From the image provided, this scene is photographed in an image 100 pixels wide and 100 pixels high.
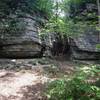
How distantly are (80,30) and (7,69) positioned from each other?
5.35 metres

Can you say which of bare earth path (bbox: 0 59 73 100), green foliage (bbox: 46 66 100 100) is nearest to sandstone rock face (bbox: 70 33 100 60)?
bare earth path (bbox: 0 59 73 100)

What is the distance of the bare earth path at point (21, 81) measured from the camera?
637 cm

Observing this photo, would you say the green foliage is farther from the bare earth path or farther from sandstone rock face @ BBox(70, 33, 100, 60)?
sandstone rock face @ BBox(70, 33, 100, 60)

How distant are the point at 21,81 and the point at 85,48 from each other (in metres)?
5.39

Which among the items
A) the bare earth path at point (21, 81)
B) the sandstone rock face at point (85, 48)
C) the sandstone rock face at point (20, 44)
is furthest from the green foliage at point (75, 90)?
the sandstone rock face at point (85, 48)

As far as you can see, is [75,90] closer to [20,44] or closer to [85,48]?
[20,44]

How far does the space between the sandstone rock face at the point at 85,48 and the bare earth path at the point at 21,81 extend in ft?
5.76

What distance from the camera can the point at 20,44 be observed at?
11.0m

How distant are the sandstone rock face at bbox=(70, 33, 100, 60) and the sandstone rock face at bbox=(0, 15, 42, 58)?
Result: 221 centimetres

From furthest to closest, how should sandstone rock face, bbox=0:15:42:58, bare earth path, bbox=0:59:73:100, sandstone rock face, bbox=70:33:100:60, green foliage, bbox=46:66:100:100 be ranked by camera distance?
sandstone rock face, bbox=70:33:100:60 < sandstone rock face, bbox=0:15:42:58 < bare earth path, bbox=0:59:73:100 < green foliage, bbox=46:66:100:100

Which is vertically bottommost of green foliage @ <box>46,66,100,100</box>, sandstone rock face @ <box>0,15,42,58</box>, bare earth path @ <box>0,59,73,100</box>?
bare earth path @ <box>0,59,73,100</box>

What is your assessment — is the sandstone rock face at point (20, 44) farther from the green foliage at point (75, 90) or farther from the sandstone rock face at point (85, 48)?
the green foliage at point (75, 90)

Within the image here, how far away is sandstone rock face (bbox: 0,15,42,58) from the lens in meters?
11.0

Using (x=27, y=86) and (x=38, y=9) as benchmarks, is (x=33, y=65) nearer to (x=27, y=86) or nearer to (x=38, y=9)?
(x=27, y=86)
